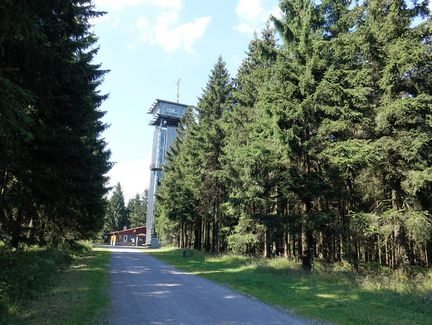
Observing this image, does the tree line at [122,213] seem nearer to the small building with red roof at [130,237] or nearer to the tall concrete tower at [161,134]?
the small building with red roof at [130,237]

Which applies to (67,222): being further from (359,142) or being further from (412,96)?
(412,96)

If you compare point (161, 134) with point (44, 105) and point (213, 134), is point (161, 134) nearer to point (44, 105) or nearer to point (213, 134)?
point (213, 134)

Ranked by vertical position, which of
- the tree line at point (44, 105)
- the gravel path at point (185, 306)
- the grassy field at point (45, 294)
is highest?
the tree line at point (44, 105)

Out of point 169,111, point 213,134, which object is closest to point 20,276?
point 213,134

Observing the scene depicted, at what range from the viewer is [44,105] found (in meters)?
10.8

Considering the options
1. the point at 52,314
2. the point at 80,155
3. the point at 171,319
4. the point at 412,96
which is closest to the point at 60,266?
the point at 80,155

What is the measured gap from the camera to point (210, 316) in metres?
8.76

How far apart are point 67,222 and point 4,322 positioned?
18036 millimetres

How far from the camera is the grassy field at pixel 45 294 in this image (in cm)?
802

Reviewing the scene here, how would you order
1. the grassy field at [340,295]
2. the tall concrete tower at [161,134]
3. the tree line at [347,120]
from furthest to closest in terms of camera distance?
the tall concrete tower at [161,134]
the tree line at [347,120]
the grassy field at [340,295]

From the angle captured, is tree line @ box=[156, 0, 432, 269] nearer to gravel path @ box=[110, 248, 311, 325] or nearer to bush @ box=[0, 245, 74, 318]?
gravel path @ box=[110, 248, 311, 325]

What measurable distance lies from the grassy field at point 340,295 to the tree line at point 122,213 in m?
101

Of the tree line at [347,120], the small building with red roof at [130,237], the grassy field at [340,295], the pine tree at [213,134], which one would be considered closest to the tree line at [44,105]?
the grassy field at [340,295]

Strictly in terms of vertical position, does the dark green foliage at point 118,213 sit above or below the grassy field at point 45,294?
above
